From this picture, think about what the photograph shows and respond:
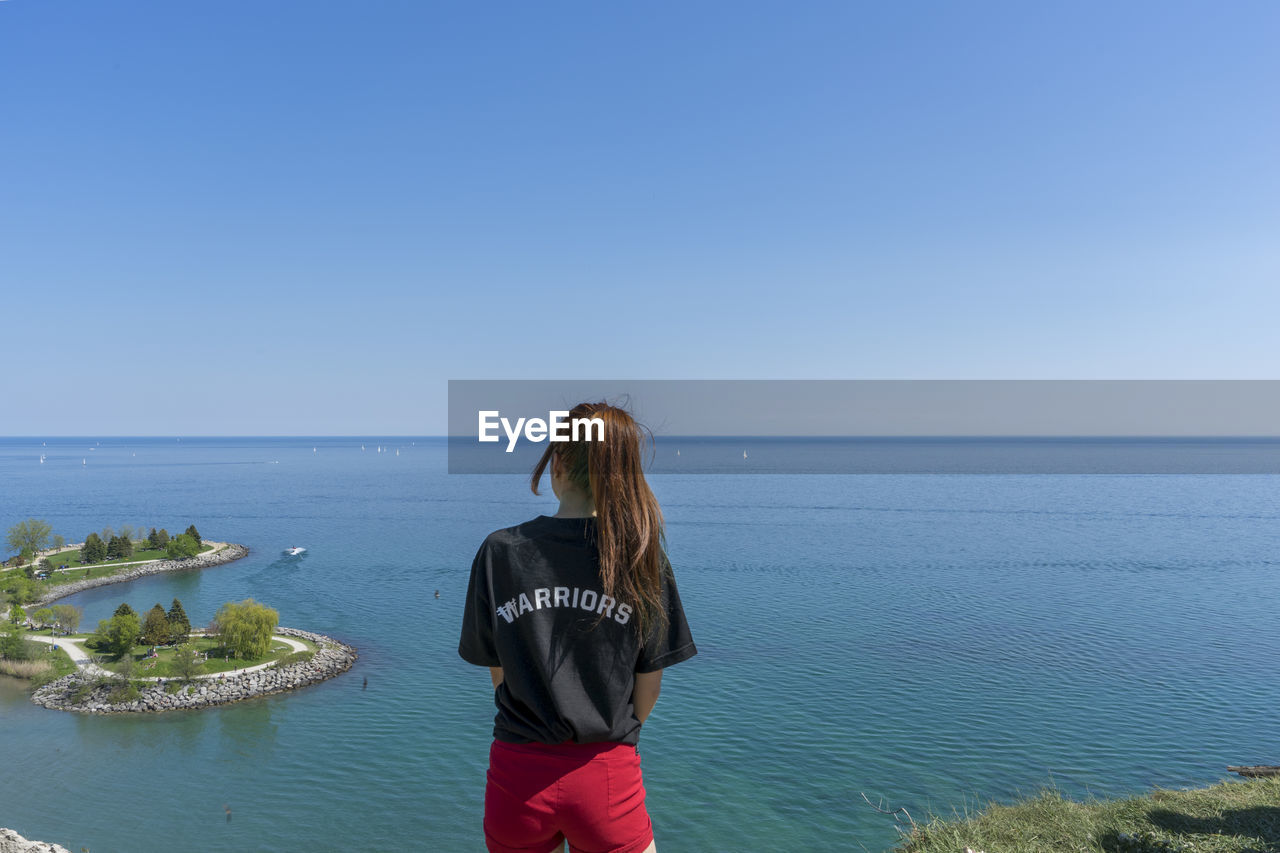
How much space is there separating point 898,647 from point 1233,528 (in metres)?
60.8

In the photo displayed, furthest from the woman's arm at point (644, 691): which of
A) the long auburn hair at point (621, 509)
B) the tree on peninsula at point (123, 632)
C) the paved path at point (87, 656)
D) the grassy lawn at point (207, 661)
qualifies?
the tree on peninsula at point (123, 632)

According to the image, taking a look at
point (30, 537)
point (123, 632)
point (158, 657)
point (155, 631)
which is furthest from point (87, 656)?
point (30, 537)

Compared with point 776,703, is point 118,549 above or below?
above

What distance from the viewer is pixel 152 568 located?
57.6 metres

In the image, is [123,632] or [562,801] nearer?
[562,801]

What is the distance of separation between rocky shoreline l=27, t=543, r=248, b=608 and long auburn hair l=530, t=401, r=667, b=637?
191ft

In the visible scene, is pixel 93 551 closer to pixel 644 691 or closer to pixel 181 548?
pixel 181 548

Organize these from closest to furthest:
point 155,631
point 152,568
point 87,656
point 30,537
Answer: point 87,656 < point 155,631 < point 152,568 < point 30,537

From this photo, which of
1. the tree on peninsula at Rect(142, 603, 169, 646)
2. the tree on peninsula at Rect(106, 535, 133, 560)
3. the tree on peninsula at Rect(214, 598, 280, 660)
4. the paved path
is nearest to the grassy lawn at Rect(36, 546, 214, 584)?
the tree on peninsula at Rect(106, 535, 133, 560)

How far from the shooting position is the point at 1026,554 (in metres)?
61.2

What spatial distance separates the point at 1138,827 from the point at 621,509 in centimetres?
1010

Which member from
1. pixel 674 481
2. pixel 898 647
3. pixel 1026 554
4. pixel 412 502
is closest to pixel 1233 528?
pixel 1026 554

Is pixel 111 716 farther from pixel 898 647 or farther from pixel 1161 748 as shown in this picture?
pixel 1161 748

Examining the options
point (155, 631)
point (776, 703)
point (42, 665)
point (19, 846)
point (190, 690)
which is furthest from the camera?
point (155, 631)
